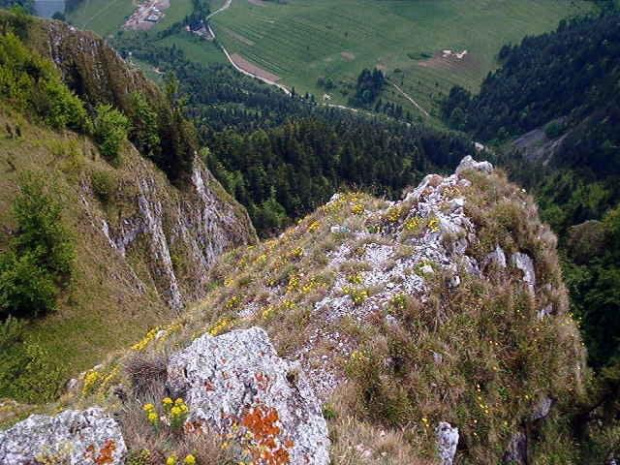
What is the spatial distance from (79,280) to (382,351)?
2043 cm

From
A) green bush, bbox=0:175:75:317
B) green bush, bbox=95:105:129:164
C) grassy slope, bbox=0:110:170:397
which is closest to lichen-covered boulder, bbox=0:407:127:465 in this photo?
grassy slope, bbox=0:110:170:397

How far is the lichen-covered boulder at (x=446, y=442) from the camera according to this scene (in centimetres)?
1148

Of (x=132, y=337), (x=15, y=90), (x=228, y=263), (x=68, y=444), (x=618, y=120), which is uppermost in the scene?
(x=68, y=444)

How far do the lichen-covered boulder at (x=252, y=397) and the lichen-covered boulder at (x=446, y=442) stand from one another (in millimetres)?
3986

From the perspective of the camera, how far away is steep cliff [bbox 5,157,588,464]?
866cm

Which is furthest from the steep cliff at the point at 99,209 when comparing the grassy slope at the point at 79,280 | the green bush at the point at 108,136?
the green bush at the point at 108,136

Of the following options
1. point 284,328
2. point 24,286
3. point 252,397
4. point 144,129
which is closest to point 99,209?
point 24,286

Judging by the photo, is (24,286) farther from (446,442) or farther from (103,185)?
(446,442)

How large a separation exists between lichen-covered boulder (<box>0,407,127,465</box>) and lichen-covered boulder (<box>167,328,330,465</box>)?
1.43 m

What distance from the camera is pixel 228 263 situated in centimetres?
2928

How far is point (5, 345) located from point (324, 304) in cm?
1524

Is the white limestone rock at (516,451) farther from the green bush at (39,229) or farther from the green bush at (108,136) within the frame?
the green bush at (108,136)

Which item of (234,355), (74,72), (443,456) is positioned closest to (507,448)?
(443,456)

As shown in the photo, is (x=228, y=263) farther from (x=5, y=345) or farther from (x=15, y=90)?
(x=15, y=90)
